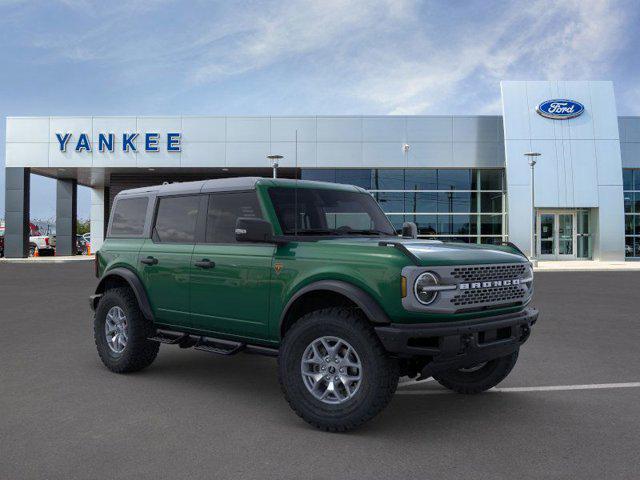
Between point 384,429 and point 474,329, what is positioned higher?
point 474,329

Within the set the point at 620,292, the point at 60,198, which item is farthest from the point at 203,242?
the point at 60,198

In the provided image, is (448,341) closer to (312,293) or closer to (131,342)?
(312,293)

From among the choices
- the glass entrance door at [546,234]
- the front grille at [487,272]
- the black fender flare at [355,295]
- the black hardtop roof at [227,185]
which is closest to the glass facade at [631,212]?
the glass entrance door at [546,234]

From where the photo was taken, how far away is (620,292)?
1598 centimetres

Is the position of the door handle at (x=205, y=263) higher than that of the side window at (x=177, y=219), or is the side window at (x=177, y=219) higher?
the side window at (x=177, y=219)

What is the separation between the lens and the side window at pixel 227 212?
215 inches

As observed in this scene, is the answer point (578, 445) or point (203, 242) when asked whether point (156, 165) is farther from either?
point (578, 445)

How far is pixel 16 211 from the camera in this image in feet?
110

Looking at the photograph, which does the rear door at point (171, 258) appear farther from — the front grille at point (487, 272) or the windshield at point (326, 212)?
the front grille at point (487, 272)

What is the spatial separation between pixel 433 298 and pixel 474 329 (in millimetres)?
391

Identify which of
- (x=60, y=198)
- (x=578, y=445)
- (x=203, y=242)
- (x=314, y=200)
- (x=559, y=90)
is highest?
(x=559, y=90)

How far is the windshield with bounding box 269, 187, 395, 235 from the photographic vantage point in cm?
537

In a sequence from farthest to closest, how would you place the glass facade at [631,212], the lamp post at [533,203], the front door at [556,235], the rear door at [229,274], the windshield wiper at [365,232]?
1. the glass facade at [631,212]
2. the front door at [556,235]
3. the lamp post at [533,203]
4. the windshield wiper at [365,232]
5. the rear door at [229,274]

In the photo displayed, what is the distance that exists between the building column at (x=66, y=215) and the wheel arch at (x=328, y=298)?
37.2m
